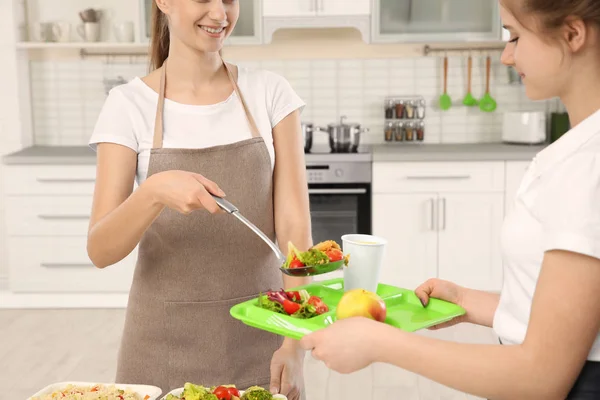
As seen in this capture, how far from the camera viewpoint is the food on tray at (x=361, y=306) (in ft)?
4.40

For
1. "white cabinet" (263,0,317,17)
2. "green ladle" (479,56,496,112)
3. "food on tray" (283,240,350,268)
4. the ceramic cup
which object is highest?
"white cabinet" (263,0,317,17)

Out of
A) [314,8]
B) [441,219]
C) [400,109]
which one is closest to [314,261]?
[441,219]

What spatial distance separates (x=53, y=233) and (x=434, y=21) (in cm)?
252

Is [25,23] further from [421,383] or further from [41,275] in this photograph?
[421,383]

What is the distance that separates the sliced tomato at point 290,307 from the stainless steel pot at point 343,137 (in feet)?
10.6

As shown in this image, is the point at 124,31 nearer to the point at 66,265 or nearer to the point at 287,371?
the point at 66,265

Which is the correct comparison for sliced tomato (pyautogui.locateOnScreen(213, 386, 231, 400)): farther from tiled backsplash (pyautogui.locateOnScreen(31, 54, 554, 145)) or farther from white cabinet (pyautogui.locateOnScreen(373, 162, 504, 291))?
tiled backsplash (pyautogui.locateOnScreen(31, 54, 554, 145))

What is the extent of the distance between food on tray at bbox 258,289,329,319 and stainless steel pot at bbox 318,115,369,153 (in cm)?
318

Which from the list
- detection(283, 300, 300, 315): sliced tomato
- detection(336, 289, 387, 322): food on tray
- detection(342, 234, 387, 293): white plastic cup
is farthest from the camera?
detection(342, 234, 387, 293): white plastic cup

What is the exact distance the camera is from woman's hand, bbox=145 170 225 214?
4.81ft

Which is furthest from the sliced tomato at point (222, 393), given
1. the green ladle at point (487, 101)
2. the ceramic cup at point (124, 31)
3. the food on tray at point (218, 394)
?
the green ladle at point (487, 101)

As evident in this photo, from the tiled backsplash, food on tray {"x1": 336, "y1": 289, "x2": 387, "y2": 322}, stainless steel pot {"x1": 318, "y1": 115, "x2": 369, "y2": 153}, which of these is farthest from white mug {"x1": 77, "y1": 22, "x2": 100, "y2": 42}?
food on tray {"x1": 336, "y1": 289, "x2": 387, "y2": 322}

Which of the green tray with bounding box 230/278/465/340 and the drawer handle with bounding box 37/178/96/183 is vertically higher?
the green tray with bounding box 230/278/465/340

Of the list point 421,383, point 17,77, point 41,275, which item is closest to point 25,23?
point 17,77
